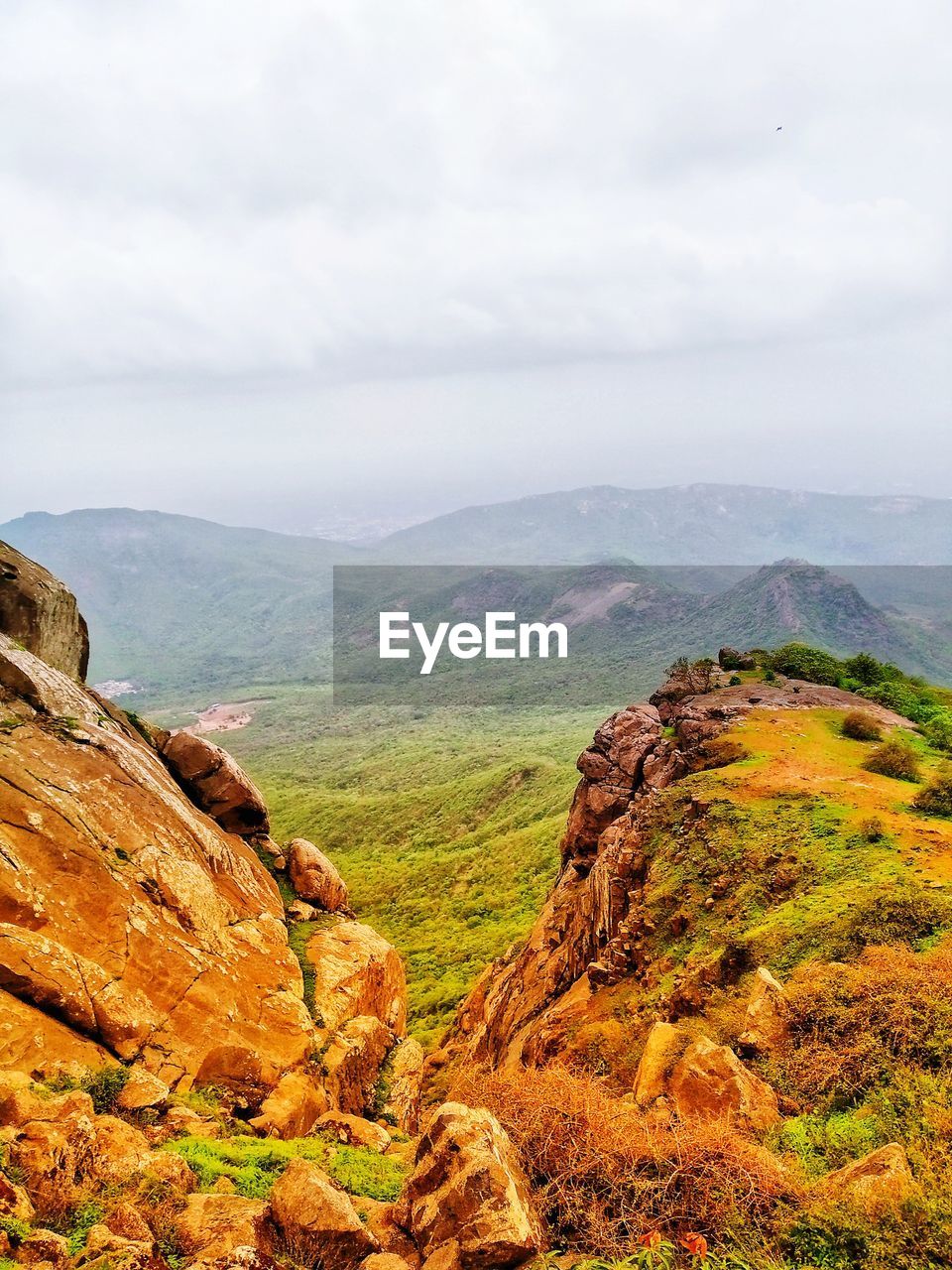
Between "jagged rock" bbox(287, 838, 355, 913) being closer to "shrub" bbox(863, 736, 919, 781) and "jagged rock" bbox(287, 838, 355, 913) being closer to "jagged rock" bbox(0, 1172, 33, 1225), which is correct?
"jagged rock" bbox(0, 1172, 33, 1225)

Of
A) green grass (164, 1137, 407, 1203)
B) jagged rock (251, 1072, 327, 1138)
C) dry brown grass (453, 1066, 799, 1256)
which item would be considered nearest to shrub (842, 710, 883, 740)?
dry brown grass (453, 1066, 799, 1256)

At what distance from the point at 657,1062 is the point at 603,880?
44.3 feet

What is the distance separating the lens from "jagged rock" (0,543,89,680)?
2355cm

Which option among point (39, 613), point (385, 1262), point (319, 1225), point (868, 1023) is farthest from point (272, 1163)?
point (39, 613)

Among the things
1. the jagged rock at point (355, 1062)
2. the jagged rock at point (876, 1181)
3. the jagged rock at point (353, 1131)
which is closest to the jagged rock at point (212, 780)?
the jagged rock at point (355, 1062)

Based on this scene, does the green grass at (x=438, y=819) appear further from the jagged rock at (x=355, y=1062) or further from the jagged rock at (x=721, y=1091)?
the jagged rock at (x=721, y=1091)

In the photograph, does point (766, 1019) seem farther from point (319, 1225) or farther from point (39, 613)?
point (39, 613)

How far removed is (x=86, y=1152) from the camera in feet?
33.0

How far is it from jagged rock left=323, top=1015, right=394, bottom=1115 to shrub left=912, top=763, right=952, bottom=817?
2076 centimetres

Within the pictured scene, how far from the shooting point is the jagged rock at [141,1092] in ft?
44.5

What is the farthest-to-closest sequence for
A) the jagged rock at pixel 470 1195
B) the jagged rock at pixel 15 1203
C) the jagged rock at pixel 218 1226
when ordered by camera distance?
1. the jagged rock at pixel 218 1226
2. the jagged rock at pixel 15 1203
3. the jagged rock at pixel 470 1195

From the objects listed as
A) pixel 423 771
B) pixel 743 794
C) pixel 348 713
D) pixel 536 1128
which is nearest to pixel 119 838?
pixel 536 1128

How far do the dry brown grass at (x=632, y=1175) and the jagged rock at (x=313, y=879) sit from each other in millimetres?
20386

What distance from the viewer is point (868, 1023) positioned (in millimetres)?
12359
